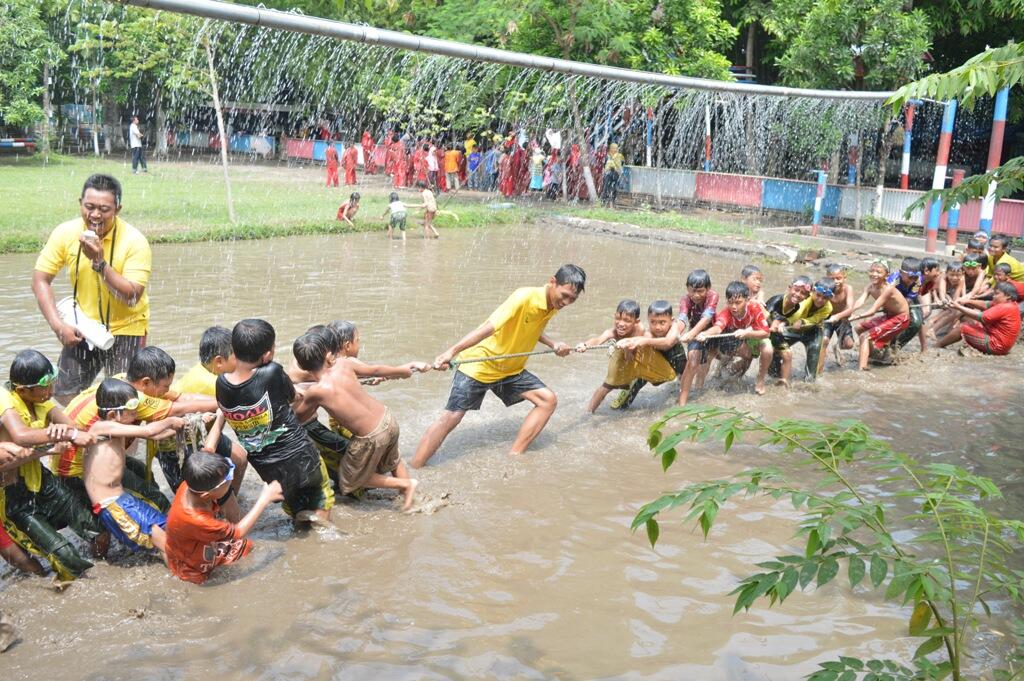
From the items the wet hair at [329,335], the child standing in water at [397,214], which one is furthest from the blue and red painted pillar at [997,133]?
the wet hair at [329,335]

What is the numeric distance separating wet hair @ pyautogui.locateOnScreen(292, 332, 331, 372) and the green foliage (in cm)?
1779

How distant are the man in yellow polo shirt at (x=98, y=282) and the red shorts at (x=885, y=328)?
7868 mm

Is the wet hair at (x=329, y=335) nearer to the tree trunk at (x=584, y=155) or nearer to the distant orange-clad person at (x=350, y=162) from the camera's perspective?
the tree trunk at (x=584, y=155)

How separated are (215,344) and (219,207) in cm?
1656

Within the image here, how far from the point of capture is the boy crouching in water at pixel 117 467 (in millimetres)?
4949

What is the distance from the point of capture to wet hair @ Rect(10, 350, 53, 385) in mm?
4707

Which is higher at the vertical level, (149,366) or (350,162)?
(350,162)

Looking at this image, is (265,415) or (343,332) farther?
(343,332)

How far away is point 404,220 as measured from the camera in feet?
62.2

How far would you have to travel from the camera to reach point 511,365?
23.5 ft

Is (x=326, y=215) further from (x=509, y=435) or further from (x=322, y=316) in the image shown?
(x=509, y=435)

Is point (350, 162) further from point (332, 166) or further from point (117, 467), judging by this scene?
point (117, 467)

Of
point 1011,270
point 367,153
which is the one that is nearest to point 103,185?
point 1011,270

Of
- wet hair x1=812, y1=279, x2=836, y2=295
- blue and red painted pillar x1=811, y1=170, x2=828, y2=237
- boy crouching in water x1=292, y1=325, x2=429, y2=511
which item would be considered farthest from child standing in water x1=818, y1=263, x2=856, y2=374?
blue and red painted pillar x1=811, y1=170, x2=828, y2=237
